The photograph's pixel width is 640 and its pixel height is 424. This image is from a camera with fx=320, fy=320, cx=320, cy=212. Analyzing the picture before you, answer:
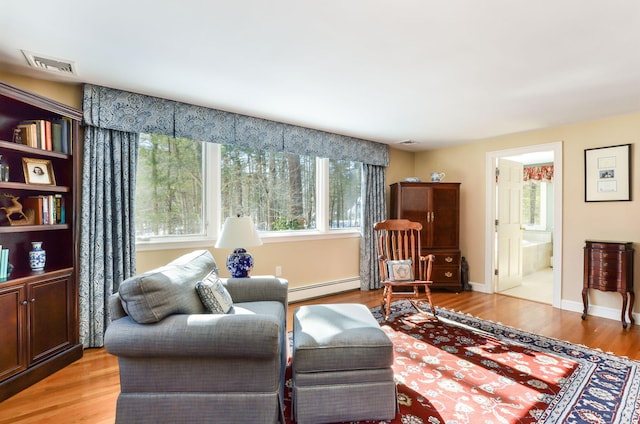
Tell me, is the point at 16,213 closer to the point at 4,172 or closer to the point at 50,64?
the point at 4,172

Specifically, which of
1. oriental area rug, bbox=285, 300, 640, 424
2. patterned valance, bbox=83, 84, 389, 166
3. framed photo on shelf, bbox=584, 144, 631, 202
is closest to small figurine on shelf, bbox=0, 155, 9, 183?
patterned valance, bbox=83, 84, 389, 166

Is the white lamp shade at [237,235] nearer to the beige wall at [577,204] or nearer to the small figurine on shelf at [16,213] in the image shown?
the small figurine on shelf at [16,213]

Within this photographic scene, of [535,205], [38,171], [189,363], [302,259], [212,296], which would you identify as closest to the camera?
[189,363]

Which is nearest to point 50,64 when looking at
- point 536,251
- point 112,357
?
point 112,357

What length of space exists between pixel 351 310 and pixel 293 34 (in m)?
1.81

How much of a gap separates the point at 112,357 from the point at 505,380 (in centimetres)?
290

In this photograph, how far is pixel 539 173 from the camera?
6.54 m

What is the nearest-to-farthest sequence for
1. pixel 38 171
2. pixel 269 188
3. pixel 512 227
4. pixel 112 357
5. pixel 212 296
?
pixel 212 296
pixel 38 171
pixel 112 357
pixel 269 188
pixel 512 227

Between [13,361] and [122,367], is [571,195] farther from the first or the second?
[13,361]

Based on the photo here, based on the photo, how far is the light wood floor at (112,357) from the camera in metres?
1.84

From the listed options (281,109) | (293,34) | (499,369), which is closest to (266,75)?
(293,34)

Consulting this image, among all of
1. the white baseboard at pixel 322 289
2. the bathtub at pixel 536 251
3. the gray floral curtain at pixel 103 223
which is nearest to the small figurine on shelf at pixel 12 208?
the gray floral curtain at pixel 103 223

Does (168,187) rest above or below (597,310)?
above

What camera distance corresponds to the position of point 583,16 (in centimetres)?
169
